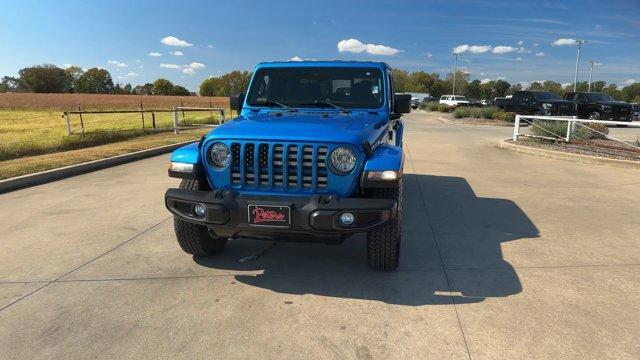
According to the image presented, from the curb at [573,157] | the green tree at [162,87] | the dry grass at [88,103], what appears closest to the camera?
the curb at [573,157]

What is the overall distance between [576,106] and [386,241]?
23.5 metres

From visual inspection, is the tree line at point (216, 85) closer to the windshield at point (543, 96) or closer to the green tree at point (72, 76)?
the green tree at point (72, 76)

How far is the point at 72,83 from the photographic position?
11675 cm

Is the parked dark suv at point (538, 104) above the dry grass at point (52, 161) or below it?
above

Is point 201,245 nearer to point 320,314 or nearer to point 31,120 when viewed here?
point 320,314

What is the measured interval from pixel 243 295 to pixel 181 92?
124 metres

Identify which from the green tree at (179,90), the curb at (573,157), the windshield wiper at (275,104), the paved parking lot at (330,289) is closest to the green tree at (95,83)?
the green tree at (179,90)

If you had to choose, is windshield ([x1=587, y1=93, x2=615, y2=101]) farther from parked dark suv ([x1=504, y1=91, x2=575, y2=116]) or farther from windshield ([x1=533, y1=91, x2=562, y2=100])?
windshield ([x1=533, y1=91, x2=562, y2=100])

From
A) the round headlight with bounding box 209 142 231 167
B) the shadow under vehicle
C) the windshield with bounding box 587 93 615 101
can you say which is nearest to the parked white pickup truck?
the windshield with bounding box 587 93 615 101

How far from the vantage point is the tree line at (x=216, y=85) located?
100812mm

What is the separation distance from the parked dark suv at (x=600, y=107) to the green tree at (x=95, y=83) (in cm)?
11529

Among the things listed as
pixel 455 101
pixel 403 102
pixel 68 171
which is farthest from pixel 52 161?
pixel 455 101

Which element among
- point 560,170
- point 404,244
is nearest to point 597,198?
point 560,170

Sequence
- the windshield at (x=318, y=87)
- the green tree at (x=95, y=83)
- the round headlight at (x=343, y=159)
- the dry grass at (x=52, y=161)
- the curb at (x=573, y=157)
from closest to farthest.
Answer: the round headlight at (x=343, y=159), the windshield at (x=318, y=87), the dry grass at (x=52, y=161), the curb at (x=573, y=157), the green tree at (x=95, y=83)
